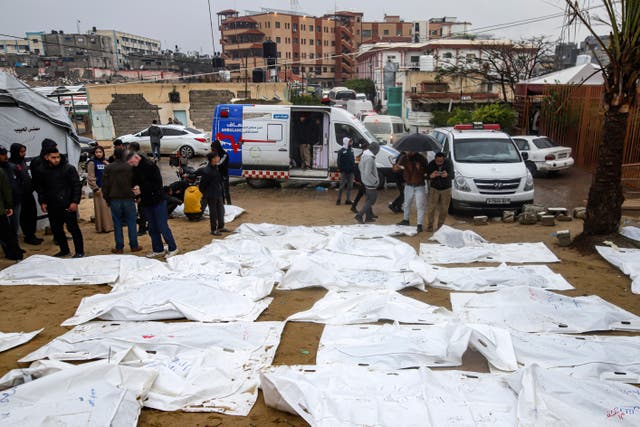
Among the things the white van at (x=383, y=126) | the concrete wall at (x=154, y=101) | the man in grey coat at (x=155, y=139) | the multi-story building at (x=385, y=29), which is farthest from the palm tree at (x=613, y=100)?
the multi-story building at (x=385, y=29)

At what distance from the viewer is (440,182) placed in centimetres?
934

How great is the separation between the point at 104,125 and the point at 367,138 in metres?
21.9

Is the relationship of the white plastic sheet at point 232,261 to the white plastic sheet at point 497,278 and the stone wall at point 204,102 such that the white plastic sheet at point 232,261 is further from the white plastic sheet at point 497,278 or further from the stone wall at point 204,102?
the stone wall at point 204,102

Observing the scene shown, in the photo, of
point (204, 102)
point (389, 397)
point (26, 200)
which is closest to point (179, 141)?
point (204, 102)

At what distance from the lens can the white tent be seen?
980 centimetres

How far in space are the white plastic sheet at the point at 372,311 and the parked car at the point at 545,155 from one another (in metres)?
12.8

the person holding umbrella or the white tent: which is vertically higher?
the white tent

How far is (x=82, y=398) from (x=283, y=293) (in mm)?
3198

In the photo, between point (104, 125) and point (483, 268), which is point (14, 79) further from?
point (104, 125)

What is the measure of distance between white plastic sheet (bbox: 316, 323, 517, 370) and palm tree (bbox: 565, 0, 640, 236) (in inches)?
174

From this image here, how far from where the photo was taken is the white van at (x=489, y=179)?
1059cm

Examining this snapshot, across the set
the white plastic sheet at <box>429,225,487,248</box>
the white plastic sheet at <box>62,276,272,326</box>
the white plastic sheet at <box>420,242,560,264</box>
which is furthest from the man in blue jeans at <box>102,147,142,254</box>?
the white plastic sheet at <box>429,225,487,248</box>

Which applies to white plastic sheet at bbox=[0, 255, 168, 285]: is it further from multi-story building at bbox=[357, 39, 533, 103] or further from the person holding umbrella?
multi-story building at bbox=[357, 39, 533, 103]

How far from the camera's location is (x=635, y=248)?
744 centimetres
